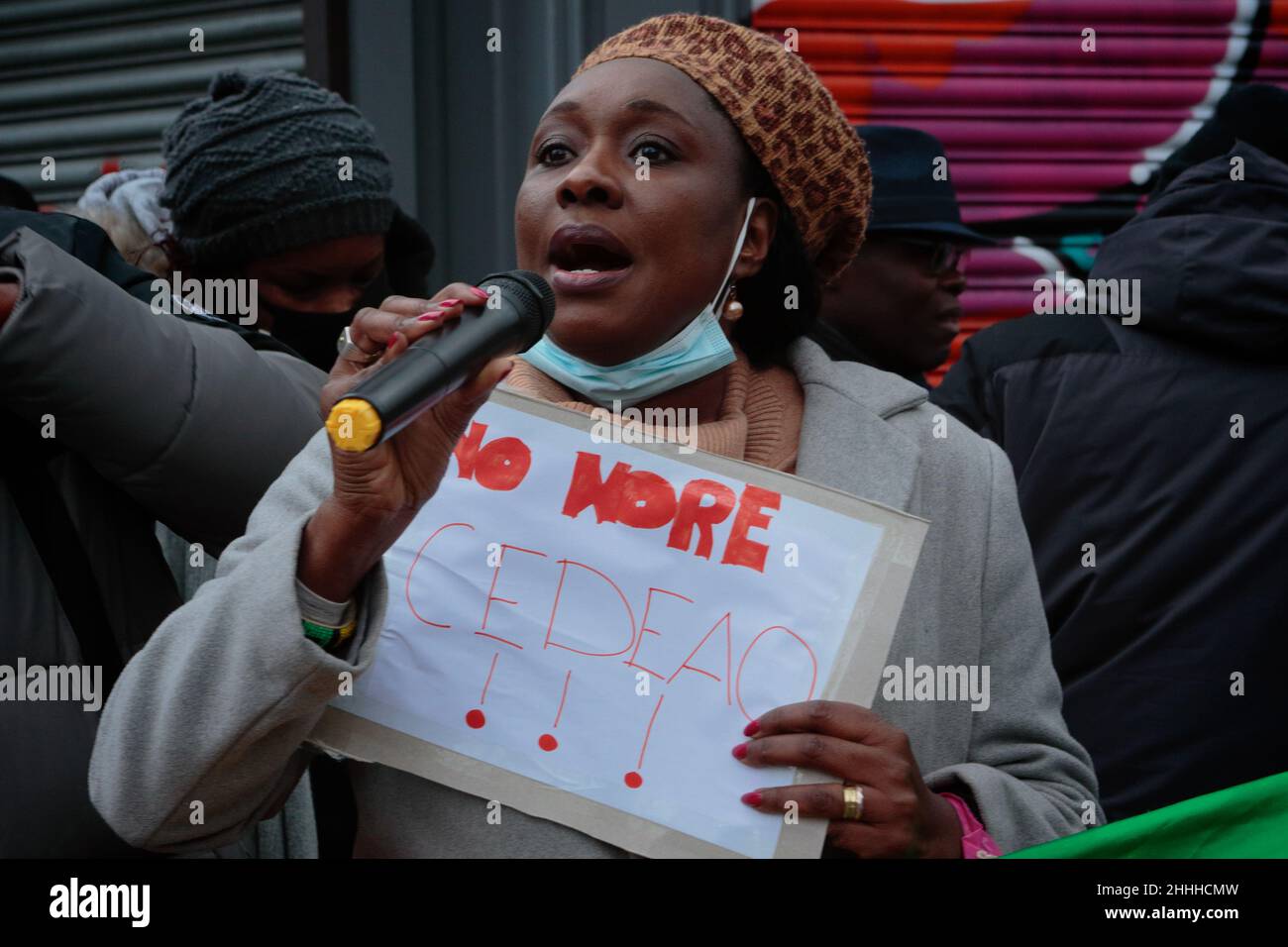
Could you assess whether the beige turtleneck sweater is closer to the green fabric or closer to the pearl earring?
the pearl earring

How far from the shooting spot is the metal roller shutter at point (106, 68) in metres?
4.91

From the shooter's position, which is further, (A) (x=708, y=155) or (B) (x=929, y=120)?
(B) (x=929, y=120)

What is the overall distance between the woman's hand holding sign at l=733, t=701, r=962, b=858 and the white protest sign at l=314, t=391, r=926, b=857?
0.03 metres

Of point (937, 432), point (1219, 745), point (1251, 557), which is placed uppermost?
point (937, 432)

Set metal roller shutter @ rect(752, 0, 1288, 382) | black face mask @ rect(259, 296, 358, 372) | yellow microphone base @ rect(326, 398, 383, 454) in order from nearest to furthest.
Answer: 1. yellow microphone base @ rect(326, 398, 383, 454)
2. black face mask @ rect(259, 296, 358, 372)
3. metal roller shutter @ rect(752, 0, 1288, 382)

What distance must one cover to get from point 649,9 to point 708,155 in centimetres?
263

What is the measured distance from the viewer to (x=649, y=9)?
15.4 ft

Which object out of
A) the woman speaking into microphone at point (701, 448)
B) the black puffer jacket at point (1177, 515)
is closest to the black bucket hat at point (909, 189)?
the black puffer jacket at point (1177, 515)

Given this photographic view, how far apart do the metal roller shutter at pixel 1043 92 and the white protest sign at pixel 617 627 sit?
3500 mm

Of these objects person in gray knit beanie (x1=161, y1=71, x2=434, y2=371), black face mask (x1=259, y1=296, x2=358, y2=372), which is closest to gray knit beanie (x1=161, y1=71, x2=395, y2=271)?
person in gray knit beanie (x1=161, y1=71, x2=434, y2=371)

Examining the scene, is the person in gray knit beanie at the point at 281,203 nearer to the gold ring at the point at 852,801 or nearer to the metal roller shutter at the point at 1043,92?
the gold ring at the point at 852,801

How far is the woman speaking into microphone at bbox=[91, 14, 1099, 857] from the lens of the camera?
1714 mm
